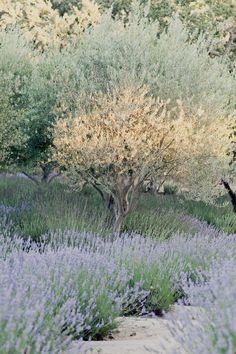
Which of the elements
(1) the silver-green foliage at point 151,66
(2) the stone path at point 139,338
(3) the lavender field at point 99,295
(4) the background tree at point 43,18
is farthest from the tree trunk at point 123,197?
(4) the background tree at point 43,18

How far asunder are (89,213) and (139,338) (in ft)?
27.0

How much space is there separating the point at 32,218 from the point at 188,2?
16420 millimetres

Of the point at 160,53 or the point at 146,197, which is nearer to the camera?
the point at 160,53

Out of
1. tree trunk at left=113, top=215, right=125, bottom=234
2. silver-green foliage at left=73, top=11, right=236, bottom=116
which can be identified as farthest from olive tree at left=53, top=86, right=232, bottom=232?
silver-green foliage at left=73, top=11, right=236, bottom=116

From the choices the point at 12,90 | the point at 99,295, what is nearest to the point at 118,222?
the point at 12,90

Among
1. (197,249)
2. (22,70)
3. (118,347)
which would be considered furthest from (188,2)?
(118,347)

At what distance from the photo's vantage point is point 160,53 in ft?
49.1

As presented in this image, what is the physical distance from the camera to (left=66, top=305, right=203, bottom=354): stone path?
5004 mm

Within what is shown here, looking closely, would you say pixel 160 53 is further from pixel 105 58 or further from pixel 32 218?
pixel 32 218

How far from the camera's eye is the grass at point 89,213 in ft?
40.7

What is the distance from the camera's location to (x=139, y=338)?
5871 mm

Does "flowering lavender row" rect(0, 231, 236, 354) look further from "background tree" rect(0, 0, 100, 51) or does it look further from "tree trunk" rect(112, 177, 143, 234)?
"background tree" rect(0, 0, 100, 51)

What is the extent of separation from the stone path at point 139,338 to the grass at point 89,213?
13.6 feet

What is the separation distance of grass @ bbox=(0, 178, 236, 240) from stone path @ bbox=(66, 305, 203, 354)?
13.6 ft
